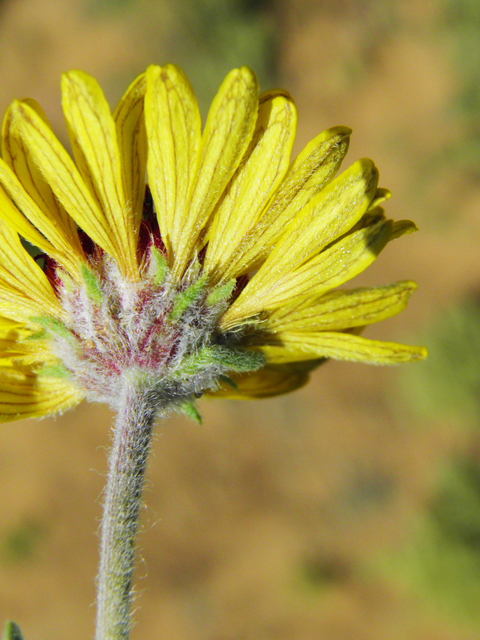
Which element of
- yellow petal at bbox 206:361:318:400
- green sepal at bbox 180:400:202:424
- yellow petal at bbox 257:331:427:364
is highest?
yellow petal at bbox 257:331:427:364

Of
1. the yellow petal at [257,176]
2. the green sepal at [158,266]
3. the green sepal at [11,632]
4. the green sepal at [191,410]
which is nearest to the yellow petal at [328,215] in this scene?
the yellow petal at [257,176]

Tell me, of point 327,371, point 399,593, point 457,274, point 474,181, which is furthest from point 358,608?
point 474,181

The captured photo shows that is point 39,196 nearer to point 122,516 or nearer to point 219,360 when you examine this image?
point 219,360

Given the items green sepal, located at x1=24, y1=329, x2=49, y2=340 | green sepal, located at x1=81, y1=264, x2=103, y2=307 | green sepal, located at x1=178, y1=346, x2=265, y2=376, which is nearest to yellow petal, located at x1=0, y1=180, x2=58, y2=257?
green sepal, located at x1=81, y1=264, x2=103, y2=307

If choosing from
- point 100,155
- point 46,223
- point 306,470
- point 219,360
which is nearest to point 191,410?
point 219,360

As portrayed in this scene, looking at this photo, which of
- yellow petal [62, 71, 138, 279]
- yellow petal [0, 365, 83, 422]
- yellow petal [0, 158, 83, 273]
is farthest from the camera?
yellow petal [0, 365, 83, 422]

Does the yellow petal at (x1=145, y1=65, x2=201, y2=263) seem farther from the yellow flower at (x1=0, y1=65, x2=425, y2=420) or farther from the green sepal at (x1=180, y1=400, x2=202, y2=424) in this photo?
the green sepal at (x1=180, y1=400, x2=202, y2=424)

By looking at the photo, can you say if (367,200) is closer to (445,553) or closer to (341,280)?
(341,280)
